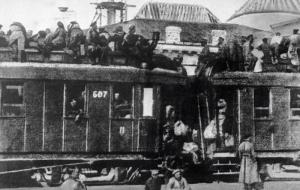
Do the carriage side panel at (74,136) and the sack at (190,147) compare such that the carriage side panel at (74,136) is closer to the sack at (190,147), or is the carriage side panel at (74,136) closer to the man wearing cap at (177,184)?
the sack at (190,147)

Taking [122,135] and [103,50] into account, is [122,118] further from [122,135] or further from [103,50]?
[103,50]

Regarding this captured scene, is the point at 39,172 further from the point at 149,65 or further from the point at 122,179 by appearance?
the point at 149,65

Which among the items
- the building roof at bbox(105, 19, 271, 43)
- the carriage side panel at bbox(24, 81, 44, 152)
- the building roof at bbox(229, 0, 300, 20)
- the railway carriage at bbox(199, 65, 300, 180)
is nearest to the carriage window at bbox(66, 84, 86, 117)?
the carriage side panel at bbox(24, 81, 44, 152)

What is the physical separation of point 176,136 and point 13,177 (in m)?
4.23

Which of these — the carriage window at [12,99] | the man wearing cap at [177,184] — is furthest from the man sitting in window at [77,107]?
the man wearing cap at [177,184]

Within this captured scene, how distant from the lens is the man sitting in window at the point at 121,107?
12.9 meters

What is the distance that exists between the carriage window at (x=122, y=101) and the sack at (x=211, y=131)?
2.29 metres

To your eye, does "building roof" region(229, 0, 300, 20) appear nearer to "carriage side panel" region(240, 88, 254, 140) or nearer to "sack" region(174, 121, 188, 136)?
"carriage side panel" region(240, 88, 254, 140)

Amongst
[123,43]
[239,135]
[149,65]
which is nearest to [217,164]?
[239,135]

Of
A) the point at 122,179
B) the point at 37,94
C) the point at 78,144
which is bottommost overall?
the point at 122,179

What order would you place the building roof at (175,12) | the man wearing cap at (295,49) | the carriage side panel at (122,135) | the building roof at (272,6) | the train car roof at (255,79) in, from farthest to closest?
1. the building roof at (175,12)
2. the building roof at (272,6)
3. the man wearing cap at (295,49)
4. the train car roof at (255,79)
5. the carriage side panel at (122,135)

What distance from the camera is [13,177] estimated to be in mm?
12508

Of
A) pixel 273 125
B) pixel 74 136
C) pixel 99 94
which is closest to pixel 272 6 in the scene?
pixel 273 125

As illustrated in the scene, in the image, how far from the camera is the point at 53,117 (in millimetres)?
12453
